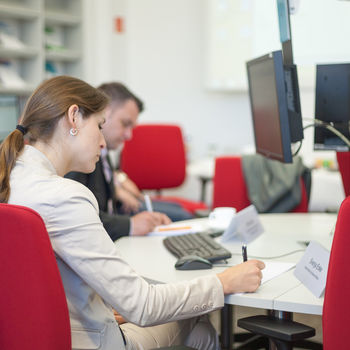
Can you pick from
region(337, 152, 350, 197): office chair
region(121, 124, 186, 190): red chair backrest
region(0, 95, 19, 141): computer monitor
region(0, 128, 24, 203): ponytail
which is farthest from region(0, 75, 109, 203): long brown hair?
region(0, 95, 19, 141): computer monitor

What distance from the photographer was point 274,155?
6.60 ft

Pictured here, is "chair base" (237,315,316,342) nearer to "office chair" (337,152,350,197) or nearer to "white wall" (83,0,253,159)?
"office chair" (337,152,350,197)

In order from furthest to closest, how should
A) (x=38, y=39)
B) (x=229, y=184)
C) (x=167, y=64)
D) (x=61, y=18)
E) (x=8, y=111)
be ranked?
(x=167, y=64) → (x=61, y=18) → (x=38, y=39) → (x=8, y=111) → (x=229, y=184)

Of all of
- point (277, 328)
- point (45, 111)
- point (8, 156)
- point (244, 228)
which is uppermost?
point (45, 111)

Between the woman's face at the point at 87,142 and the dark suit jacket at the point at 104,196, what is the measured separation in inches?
26.9

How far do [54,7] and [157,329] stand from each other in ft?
13.9

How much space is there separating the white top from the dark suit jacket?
0.77 meters

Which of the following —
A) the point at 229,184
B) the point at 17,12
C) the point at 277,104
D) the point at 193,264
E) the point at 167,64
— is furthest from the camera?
the point at 167,64

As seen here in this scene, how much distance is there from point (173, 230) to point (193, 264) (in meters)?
0.56

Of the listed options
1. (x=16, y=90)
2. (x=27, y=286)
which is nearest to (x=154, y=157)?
(x=16, y=90)

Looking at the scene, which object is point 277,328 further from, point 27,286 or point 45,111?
point 45,111

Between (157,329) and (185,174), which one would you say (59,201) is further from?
(185,174)

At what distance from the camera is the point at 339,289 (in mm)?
1125

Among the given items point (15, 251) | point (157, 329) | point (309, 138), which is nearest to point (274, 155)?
point (157, 329)
